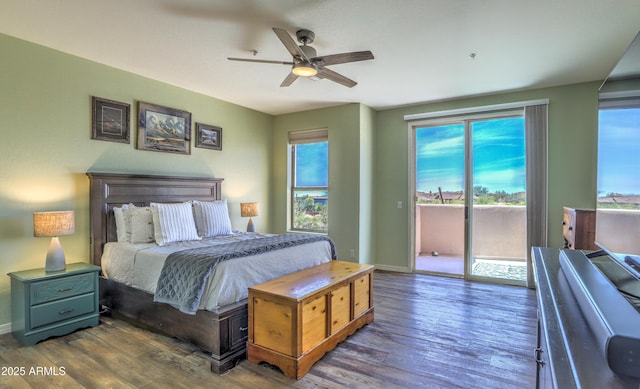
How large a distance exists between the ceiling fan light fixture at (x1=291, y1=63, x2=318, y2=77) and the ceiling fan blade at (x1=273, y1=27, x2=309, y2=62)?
6 centimetres

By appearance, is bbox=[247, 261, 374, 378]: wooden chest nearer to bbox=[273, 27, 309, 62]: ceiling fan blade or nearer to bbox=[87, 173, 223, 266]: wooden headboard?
bbox=[273, 27, 309, 62]: ceiling fan blade

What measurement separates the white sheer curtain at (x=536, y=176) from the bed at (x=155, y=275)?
272 cm

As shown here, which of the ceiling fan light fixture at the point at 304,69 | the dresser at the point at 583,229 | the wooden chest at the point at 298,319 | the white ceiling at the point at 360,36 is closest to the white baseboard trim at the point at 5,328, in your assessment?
the wooden chest at the point at 298,319

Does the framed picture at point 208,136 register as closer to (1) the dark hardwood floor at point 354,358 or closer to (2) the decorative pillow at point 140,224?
(2) the decorative pillow at point 140,224

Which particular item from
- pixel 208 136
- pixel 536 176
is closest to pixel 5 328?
pixel 208 136

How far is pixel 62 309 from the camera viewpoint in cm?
284

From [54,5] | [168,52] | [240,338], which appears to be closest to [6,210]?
[54,5]

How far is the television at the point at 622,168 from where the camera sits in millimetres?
1221

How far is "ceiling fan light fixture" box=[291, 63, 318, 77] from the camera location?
105 inches

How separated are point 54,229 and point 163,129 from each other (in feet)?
5.73

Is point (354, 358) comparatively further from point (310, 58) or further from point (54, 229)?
point (54, 229)

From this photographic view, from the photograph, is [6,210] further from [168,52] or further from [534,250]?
[534,250]

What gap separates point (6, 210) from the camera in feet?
9.50

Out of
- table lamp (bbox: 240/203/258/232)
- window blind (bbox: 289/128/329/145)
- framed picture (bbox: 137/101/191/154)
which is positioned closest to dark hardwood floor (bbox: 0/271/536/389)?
framed picture (bbox: 137/101/191/154)
